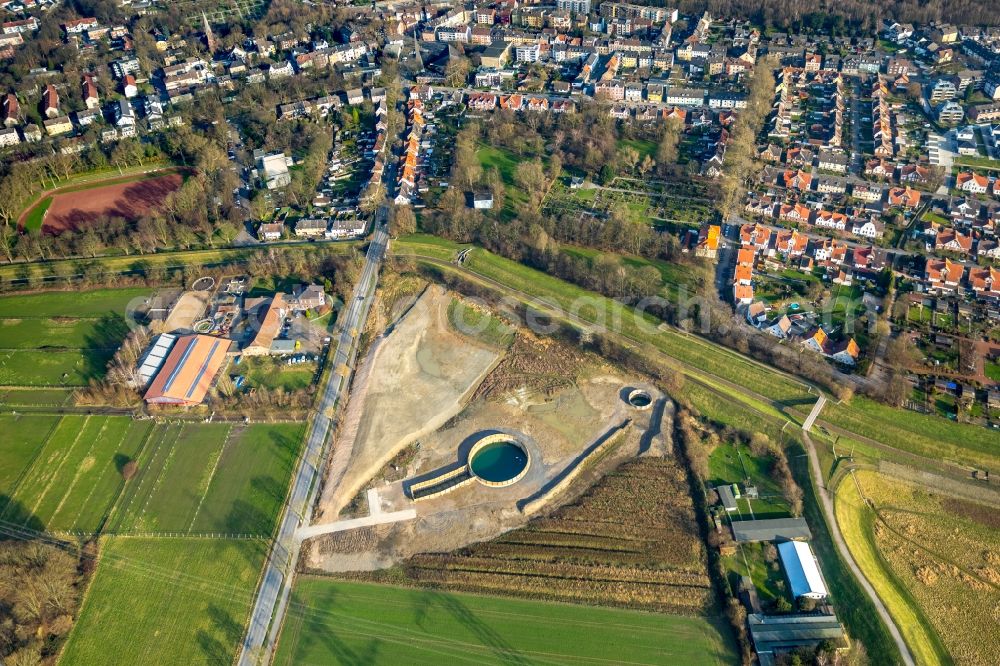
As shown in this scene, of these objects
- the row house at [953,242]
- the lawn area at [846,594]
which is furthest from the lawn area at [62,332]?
the row house at [953,242]

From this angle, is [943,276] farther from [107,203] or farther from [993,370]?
[107,203]

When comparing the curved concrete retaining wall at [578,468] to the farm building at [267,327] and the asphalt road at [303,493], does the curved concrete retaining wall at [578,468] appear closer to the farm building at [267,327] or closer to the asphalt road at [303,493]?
the asphalt road at [303,493]

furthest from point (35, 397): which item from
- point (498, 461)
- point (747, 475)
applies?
point (747, 475)

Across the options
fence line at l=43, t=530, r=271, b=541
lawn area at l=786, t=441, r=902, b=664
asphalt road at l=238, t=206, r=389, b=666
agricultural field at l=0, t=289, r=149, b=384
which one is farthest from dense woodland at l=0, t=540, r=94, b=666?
lawn area at l=786, t=441, r=902, b=664

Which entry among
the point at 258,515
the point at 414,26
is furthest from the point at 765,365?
the point at 414,26

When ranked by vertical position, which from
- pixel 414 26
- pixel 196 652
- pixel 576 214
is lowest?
pixel 196 652

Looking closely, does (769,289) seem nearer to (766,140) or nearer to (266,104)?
(766,140)
